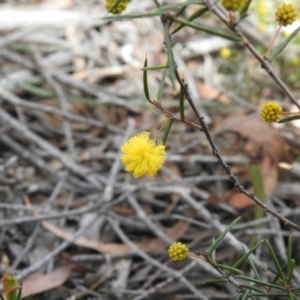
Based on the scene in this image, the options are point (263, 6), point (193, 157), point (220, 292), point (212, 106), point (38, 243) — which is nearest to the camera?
point (220, 292)

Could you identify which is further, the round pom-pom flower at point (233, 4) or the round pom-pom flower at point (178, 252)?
the round pom-pom flower at point (178, 252)

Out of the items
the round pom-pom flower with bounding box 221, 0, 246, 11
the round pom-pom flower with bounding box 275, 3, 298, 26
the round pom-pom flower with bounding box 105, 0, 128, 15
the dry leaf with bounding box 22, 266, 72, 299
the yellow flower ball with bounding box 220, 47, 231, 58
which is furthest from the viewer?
the yellow flower ball with bounding box 220, 47, 231, 58

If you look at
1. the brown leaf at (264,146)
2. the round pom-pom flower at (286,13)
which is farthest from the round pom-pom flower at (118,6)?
the brown leaf at (264,146)

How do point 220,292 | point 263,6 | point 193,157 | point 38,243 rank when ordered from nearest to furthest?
point 220,292
point 38,243
point 193,157
point 263,6

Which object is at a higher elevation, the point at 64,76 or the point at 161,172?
the point at 64,76

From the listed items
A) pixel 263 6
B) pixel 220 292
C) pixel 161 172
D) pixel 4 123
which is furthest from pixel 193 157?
pixel 263 6

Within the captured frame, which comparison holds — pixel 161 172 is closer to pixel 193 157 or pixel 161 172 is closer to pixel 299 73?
pixel 193 157

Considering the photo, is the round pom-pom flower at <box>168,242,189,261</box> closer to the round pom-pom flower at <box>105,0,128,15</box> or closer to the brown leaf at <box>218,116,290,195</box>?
the round pom-pom flower at <box>105,0,128,15</box>

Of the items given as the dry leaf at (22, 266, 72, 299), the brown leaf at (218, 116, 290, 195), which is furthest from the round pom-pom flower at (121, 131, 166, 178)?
the brown leaf at (218, 116, 290, 195)

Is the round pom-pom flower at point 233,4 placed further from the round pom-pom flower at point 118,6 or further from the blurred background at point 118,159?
the blurred background at point 118,159
